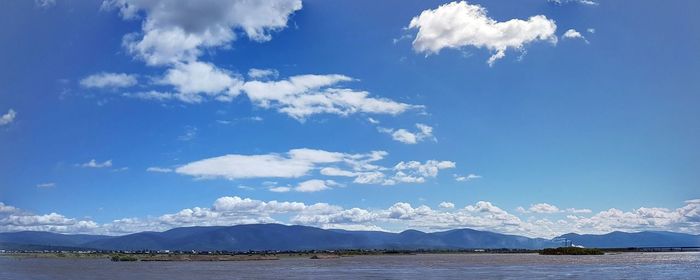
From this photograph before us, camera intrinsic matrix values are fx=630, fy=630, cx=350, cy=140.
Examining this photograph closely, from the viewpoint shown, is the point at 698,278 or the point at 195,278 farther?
the point at 195,278

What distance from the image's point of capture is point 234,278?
81.4 m

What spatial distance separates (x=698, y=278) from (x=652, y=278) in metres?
5.15

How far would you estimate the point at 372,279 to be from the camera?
257 ft

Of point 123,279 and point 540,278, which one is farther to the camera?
point 123,279

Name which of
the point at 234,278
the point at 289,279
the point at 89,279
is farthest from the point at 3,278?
the point at 289,279

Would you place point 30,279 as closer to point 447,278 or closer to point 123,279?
point 123,279

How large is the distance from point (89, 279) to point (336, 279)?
32062 mm

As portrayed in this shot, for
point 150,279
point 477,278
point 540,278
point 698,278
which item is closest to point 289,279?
point 150,279

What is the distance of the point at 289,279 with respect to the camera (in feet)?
262

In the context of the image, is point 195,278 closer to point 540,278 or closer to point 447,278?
point 447,278

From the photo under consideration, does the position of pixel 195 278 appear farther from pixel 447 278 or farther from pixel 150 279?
pixel 447 278

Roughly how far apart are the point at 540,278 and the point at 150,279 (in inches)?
1905

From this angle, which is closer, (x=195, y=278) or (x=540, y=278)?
(x=540, y=278)

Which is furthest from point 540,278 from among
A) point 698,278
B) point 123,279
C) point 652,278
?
point 123,279
